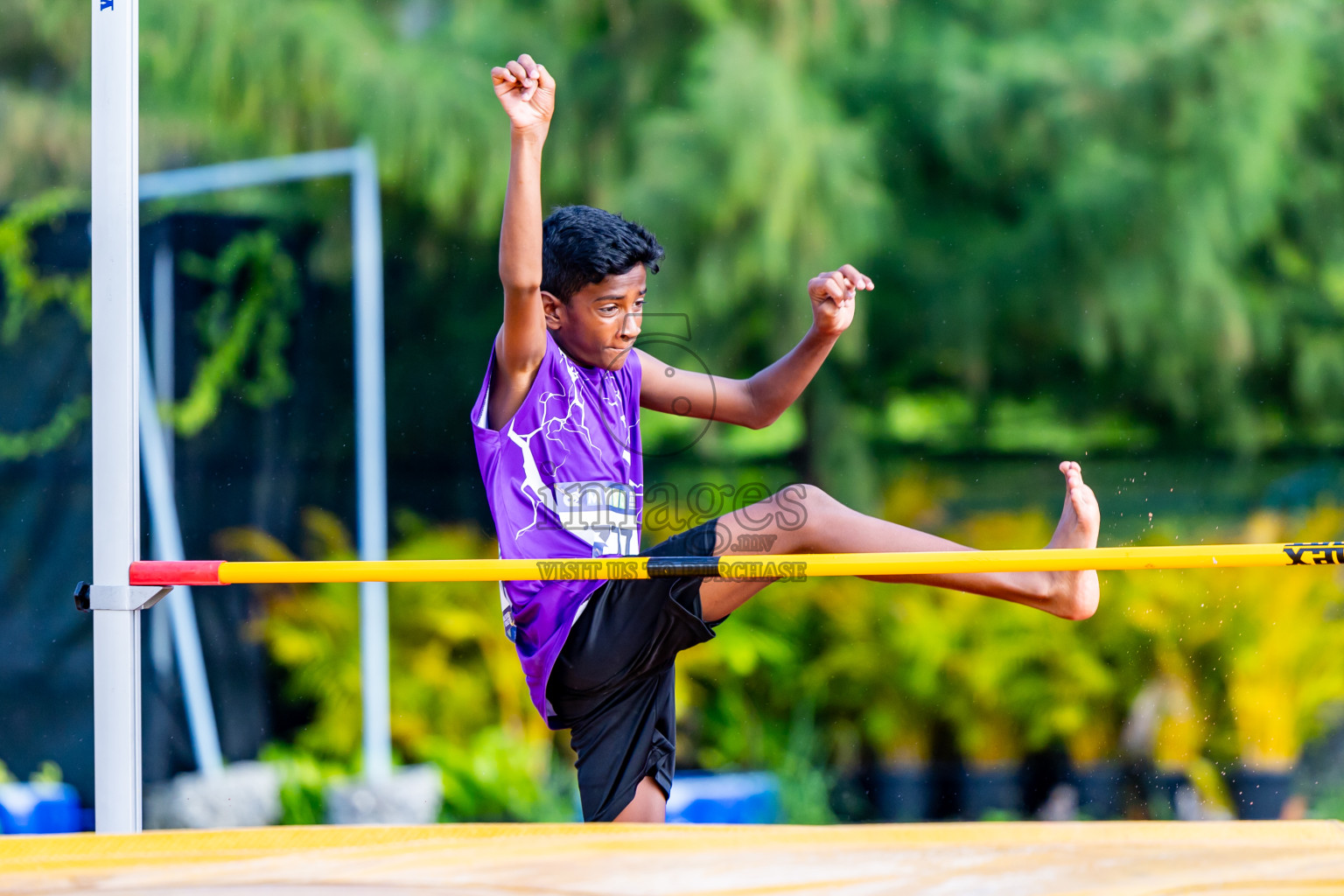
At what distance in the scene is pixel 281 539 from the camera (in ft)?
12.2

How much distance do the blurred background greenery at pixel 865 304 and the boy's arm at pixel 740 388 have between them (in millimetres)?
1104

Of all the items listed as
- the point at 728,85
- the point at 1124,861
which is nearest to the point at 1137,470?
the point at 728,85

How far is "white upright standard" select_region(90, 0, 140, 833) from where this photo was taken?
214cm

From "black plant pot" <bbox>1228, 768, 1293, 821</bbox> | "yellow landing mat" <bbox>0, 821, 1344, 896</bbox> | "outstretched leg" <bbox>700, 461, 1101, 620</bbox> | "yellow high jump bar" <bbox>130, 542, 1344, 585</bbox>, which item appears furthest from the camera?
"black plant pot" <bbox>1228, 768, 1293, 821</bbox>

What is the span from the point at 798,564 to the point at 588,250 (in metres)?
0.72

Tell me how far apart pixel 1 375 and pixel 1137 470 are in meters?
3.49

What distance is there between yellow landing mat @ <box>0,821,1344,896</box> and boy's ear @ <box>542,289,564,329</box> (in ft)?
3.03

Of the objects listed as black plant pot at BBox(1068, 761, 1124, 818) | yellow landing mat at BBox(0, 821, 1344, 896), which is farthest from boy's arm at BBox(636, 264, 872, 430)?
black plant pot at BBox(1068, 761, 1124, 818)

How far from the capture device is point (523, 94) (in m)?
1.94

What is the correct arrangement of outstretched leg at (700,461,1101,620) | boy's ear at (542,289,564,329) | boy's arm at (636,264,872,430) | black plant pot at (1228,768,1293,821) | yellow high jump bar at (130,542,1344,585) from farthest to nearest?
black plant pot at (1228,768,1293,821)
boy's arm at (636,264,872,430)
boy's ear at (542,289,564,329)
outstretched leg at (700,461,1101,620)
yellow high jump bar at (130,542,1344,585)

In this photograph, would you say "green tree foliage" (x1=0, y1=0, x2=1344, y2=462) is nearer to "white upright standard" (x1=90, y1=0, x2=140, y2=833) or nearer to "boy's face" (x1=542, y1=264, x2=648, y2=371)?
"boy's face" (x1=542, y1=264, x2=648, y2=371)

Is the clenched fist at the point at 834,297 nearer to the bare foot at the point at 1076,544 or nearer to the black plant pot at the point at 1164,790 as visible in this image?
the bare foot at the point at 1076,544

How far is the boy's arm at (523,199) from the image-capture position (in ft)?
6.25

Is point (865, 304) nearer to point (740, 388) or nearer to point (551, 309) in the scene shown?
point (740, 388)
